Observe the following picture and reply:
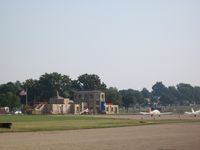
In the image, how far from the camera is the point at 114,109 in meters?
197

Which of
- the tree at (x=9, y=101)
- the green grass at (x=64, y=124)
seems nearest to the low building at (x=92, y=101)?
the tree at (x=9, y=101)

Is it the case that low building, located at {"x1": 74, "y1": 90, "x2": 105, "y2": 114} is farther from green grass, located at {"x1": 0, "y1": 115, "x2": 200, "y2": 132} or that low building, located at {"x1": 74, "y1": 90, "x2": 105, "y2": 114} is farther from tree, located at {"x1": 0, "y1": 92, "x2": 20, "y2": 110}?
green grass, located at {"x1": 0, "y1": 115, "x2": 200, "y2": 132}

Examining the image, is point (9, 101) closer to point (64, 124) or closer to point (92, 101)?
point (92, 101)

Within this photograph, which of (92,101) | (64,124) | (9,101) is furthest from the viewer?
(92,101)

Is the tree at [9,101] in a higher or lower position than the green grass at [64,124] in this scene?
higher

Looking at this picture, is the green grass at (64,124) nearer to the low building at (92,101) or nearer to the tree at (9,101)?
the tree at (9,101)

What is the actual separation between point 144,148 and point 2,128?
77.2 ft

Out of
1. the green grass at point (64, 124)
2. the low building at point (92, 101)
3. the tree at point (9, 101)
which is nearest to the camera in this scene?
the green grass at point (64, 124)

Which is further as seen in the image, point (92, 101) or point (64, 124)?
point (92, 101)

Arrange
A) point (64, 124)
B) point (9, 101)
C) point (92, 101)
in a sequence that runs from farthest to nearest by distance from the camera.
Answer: point (92, 101) < point (9, 101) < point (64, 124)

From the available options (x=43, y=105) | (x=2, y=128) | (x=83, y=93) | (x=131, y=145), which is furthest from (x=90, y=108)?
(x=131, y=145)

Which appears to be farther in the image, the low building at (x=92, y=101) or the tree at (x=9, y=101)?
the low building at (x=92, y=101)

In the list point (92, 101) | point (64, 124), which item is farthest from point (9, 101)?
point (64, 124)

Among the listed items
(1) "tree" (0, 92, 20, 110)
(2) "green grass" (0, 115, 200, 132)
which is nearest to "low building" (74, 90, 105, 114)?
(1) "tree" (0, 92, 20, 110)
